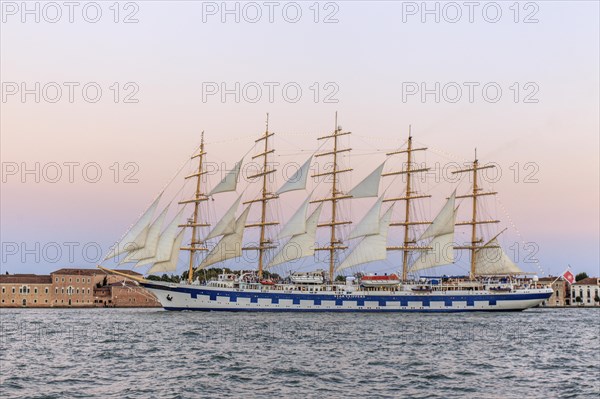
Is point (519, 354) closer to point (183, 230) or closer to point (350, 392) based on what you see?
point (350, 392)

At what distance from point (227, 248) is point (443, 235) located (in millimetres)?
24477

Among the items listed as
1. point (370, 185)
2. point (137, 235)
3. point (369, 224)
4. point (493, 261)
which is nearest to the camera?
point (137, 235)

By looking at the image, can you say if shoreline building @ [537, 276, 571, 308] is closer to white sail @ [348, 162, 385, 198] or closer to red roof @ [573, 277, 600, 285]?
red roof @ [573, 277, 600, 285]

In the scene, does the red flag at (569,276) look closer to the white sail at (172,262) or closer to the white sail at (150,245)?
the white sail at (172,262)

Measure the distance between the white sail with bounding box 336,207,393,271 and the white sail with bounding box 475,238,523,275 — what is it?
13291mm

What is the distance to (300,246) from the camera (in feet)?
253

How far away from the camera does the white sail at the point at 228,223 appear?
74.2 metres

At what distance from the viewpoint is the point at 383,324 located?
5444cm

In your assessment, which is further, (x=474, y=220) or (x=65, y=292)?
(x=65, y=292)

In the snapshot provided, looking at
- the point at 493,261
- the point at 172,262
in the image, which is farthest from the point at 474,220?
the point at 172,262

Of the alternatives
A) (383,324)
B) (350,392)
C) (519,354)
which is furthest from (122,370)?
(383,324)

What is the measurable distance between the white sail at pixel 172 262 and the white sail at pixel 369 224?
18911 millimetres

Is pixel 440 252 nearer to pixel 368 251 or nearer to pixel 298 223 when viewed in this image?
pixel 368 251

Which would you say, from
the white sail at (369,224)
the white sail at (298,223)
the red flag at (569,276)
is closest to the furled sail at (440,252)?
the white sail at (369,224)
